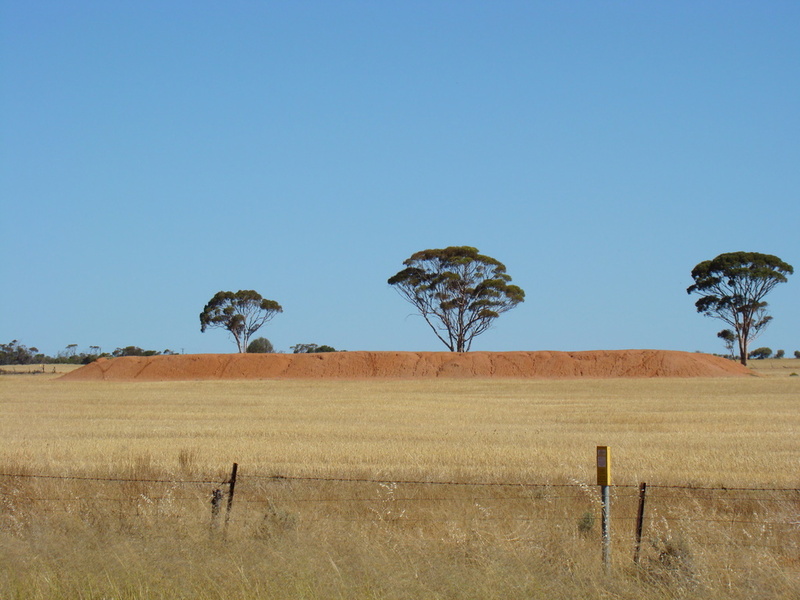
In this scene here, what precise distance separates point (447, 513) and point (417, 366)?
6020 cm

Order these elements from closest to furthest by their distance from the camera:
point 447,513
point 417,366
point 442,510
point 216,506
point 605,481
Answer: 1. point 605,481
2. point 216,506
3. point 447,513
4. point 442,510
5. point 417,366

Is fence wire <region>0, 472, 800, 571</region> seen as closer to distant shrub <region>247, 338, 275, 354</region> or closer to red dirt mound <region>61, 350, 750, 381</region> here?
red dirt mound <region>61, 350, 750, 381</region>

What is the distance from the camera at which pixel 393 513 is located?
41.7 ft

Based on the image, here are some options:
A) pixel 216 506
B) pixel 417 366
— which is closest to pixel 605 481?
pixel 216 506

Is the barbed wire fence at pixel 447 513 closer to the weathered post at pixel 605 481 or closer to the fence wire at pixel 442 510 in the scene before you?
the fence wire at pixel 442 510

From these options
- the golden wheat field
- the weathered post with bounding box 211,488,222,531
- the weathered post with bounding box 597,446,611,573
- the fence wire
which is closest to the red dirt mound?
the golden wheat field

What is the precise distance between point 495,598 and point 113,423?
1018 inches

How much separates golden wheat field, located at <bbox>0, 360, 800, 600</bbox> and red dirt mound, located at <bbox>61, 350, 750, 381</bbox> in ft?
137

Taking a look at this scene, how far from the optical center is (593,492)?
13484 mm

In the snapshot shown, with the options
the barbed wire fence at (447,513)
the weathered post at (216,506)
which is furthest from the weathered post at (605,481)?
the weathered post at (216,506)

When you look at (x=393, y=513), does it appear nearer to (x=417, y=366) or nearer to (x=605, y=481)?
(x=605, y=481)

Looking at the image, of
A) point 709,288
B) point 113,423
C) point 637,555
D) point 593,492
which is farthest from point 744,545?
point 709,288

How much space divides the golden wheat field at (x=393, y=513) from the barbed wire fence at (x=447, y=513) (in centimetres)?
5

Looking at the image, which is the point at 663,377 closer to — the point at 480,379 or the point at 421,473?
the point at 480,379
